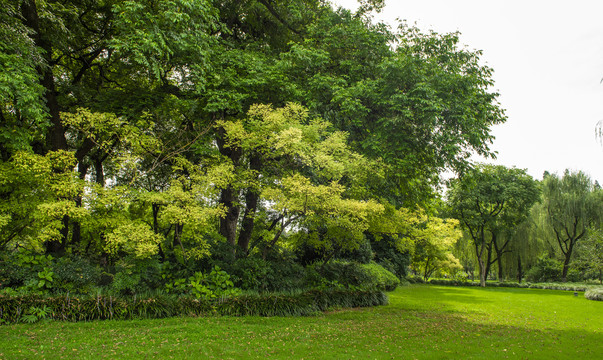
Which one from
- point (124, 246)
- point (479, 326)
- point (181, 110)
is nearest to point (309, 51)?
point (181, 110)

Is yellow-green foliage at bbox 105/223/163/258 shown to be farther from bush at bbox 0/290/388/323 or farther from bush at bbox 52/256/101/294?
bush at bbox 0/290/388/323

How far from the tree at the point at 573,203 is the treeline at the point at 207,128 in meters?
18.4

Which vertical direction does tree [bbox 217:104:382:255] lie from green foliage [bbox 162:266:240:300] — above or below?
above

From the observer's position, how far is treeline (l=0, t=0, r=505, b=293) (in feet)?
29.4

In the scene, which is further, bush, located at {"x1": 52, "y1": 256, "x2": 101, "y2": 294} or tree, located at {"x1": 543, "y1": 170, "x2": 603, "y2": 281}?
tree, located at {"x1": 543, "y1": 170, "x2": 603, "y2": 281}

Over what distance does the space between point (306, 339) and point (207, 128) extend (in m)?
7.55

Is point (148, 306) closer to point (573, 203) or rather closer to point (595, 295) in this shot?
point (595, 295)

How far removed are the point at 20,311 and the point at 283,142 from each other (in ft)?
23.7

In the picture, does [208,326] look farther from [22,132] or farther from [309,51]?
[309,51]

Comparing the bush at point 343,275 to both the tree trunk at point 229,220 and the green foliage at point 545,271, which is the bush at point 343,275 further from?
the green foliage at point 545,271

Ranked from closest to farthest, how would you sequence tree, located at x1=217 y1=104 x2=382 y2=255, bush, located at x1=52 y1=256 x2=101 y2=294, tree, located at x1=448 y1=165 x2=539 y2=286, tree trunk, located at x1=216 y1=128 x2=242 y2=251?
bush, located at x1=52 y1=256 x2=101 y2=294
tree, located at x1=217 y1=104 x2=382 y2=255
tree trunk, located at x1=216 y1=128 x2=242 y2=251
tree, located at x1=448 y1=165 x2=539 y2=286

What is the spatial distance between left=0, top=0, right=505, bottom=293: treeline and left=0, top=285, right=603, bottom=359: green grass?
212cm

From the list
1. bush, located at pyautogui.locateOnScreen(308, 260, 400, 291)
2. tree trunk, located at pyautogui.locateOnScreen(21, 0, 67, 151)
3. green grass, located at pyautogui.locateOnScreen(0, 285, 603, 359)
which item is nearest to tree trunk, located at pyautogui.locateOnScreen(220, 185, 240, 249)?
bush, located at pyautogui.locateOnScreen(308, 260, 400, 291)

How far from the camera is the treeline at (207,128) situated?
8961 mm
